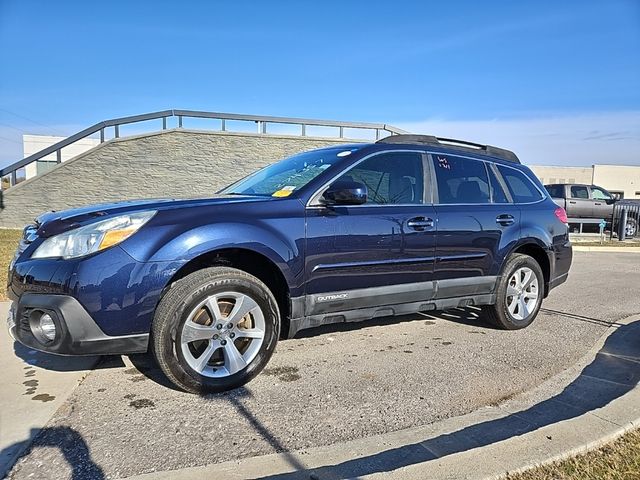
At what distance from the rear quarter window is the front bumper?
3890 millimetres

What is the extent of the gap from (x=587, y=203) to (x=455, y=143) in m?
15.0

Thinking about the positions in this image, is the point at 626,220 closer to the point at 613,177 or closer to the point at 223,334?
the point at 223,334

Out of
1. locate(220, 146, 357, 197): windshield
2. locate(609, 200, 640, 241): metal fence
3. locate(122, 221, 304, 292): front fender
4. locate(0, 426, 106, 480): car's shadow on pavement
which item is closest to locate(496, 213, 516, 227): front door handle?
locate(220, 146, 357, 197): windshield

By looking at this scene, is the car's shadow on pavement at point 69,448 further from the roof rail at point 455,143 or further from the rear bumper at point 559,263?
the rear bumper at point 559,263

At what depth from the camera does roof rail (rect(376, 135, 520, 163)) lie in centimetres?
436

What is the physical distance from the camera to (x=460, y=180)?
14.8ft

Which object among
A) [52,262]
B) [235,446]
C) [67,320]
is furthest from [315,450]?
[52,262]

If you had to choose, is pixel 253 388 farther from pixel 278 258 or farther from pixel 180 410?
pixel 278 258

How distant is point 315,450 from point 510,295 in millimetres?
3133

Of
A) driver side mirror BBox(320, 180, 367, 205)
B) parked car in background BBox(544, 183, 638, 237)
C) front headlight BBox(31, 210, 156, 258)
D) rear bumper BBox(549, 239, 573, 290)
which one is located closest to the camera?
front headlight BBox(31, 210, 156, 258)

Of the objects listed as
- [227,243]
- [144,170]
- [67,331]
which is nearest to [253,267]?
[227,243]

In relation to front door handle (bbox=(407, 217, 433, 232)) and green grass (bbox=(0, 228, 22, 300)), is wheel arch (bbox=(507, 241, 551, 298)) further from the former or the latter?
green grass (bbox=(0, 228, 22, 300))

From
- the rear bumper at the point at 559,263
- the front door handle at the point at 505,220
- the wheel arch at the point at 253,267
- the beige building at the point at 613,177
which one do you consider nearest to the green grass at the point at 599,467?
the wheel arch at the point at 253,267

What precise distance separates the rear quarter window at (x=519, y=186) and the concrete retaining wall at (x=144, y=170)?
11471 millimetres
